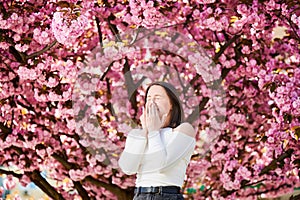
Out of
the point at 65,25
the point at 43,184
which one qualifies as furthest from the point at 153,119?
the point at 43,184

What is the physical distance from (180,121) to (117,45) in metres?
1.92

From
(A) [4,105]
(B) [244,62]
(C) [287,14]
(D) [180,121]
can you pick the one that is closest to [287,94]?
(C) [287,14]

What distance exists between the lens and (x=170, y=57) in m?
6.09

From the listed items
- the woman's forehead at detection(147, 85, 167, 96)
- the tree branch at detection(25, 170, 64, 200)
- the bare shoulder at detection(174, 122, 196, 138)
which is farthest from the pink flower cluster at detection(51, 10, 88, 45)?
the tree branch at detection(25, 170, 64, 200)

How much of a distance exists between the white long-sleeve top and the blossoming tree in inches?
62.4

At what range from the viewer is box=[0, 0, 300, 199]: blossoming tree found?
205 inches

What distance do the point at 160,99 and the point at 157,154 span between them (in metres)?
0.30

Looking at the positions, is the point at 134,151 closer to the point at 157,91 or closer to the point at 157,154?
the point at 157,154

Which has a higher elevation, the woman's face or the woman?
the woman's face

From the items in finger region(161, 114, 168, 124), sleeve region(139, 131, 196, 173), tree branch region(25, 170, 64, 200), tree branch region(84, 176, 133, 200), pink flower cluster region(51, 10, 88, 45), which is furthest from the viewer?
tree branch region(25, 170, 64, 200)

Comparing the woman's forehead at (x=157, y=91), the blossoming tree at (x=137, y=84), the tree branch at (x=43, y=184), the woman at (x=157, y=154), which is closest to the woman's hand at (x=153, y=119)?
the woman at (x=157, y=154)

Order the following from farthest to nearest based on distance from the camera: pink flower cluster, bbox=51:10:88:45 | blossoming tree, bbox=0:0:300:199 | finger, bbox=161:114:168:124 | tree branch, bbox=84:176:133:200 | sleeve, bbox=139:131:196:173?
tree branch, bbox=84:176:133:200, blossoming tree, bbox=0:0:300:199, pink flower cluster, bbox=51:10:88:45, finger, bbox=161:114:168:124, sleeve, bbox=139:131:196:173

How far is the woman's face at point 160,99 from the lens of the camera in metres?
3.42

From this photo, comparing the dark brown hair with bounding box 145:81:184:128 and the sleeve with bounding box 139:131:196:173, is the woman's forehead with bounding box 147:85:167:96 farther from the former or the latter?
the sleeve with bounding box 139:131:196:173
